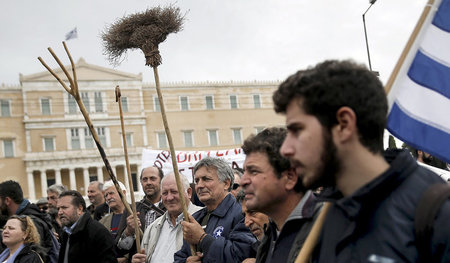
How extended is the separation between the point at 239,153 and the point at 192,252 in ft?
29.4

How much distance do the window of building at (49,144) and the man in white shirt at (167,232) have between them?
49751 mm

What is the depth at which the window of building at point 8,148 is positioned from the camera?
49594mm

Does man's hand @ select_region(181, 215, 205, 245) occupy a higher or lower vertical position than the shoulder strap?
lower

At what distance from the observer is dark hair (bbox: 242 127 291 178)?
8.79 feet

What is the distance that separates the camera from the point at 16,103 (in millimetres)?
50562

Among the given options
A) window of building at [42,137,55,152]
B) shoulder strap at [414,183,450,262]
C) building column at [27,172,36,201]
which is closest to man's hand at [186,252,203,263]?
shoulder strap at [414,183,450,262]

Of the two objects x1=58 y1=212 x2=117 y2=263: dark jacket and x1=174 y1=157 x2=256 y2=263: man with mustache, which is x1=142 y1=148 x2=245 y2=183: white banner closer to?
x1=58 y1=212 x2=117 y2=263: dark jacket

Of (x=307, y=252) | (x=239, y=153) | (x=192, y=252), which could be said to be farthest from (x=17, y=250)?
(x=239, y=153)

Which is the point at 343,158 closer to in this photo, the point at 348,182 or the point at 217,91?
the point at 348,182

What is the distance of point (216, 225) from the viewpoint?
384 cm

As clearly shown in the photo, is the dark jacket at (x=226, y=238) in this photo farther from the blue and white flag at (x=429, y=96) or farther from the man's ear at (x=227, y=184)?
the blue and white flag at (x=429, y=96)

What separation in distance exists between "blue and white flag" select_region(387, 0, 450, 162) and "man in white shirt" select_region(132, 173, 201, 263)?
2.28 meters

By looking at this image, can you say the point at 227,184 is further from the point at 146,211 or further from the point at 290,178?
the point at 146,211

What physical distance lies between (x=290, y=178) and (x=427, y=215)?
129 centimetres
